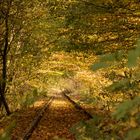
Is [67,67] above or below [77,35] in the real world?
below

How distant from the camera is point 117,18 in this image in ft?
45.1

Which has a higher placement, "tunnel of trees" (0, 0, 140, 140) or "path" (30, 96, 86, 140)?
"tunnel of trees" (0, 0, 140, 140)

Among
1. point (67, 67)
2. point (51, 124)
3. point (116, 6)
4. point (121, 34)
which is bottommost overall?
point (51, 124)

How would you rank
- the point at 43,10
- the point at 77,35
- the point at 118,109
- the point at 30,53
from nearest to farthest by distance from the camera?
the point at 118,109
the point at 77,35
the point at 43,10
the point at 30,53

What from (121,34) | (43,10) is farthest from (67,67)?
(121,34)

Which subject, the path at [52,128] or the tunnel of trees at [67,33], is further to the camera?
the path at [52,128]

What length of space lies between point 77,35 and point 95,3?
86.7 inches

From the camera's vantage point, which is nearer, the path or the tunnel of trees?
the tunnel of trees

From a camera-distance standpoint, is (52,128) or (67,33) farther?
(52,128)

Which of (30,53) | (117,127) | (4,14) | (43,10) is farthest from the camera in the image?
(30,53)

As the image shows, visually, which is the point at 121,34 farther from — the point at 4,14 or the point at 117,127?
the point at 117,127

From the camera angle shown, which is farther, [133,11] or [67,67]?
[67,67]

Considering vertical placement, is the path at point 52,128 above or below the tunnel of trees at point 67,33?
below

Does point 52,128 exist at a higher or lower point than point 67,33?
lower
